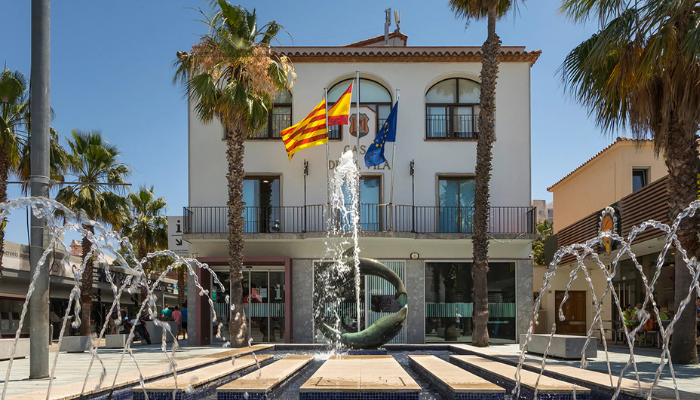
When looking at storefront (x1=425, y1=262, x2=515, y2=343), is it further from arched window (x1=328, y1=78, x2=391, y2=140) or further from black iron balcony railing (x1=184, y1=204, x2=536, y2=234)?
arched window (x1=328, y1=78, x2=391, y2=140)

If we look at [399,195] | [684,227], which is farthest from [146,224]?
[684,227]

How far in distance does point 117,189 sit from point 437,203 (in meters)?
13.2

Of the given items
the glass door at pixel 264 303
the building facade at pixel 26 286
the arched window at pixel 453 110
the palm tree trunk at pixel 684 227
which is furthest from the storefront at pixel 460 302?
the building facade at pixel 26 286

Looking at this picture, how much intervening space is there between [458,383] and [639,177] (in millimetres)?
22644

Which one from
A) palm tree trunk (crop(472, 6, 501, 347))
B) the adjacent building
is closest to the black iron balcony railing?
the adjacent building

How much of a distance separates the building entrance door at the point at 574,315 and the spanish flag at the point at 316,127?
1578 cm

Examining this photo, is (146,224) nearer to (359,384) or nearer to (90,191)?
(90,191)

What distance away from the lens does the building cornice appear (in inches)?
893

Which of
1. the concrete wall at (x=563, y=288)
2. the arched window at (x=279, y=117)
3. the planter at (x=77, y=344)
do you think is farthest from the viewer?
the concrete wall at (x=563, y=288)

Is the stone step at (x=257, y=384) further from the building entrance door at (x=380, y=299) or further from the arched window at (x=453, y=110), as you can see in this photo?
the arched window at (x=453, y=110)

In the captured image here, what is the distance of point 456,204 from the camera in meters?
22.6

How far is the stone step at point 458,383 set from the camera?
7602mm

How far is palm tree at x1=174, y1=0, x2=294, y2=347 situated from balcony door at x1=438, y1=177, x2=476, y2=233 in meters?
7.04

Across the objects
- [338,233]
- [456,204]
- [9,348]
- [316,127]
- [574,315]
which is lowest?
[574,315]
